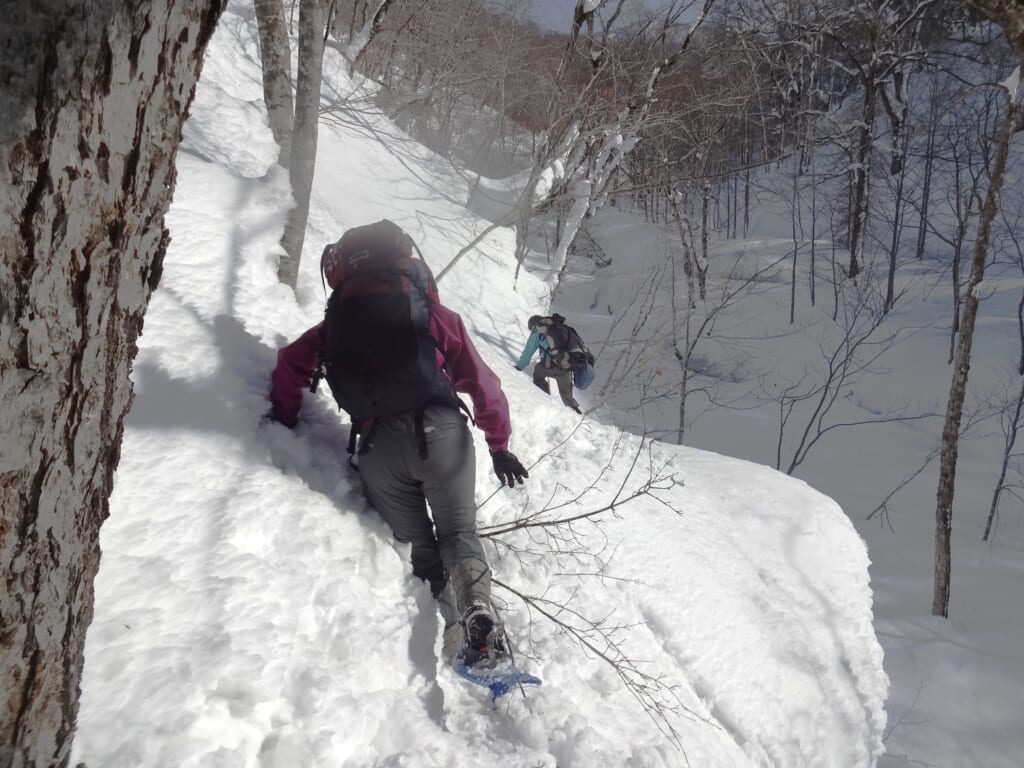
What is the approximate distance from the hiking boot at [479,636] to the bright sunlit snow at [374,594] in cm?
13

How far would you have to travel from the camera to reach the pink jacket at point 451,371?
2.38m

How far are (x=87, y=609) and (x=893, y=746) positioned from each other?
24.6 ft

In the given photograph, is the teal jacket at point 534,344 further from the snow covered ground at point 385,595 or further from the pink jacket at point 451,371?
the pink jacket at point 451,371

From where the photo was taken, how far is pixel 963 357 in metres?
7.43

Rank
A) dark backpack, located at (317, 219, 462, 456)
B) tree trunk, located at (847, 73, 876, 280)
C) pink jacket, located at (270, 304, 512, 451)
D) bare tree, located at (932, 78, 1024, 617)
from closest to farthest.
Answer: dark backpack, located at (317, 219, 462, 456) < pink jacket, located at (270, 304, 512, 451) < bare tree, located at (932, 78, 1024, 617) < tree trunk, located at (847, 73, 876, 280)

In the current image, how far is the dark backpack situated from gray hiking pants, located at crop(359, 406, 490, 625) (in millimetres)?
66

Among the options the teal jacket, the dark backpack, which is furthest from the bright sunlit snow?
the teal jacket

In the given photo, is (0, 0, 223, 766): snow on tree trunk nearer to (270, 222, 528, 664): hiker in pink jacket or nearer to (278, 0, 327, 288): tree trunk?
(270, 222, 528, 664): hiker in pink jacket

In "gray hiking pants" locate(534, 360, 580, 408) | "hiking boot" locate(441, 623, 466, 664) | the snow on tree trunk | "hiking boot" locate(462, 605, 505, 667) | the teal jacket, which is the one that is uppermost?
the snow on tree trunk

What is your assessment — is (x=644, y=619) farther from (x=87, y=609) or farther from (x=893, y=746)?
(x=893, y=746)

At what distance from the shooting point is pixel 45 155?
0.67 meters

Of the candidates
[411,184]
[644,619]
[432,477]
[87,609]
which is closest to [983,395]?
[411,184]

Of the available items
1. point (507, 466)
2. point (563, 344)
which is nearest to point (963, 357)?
point (563, 344)

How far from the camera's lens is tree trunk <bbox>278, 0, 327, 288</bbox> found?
386 cm
